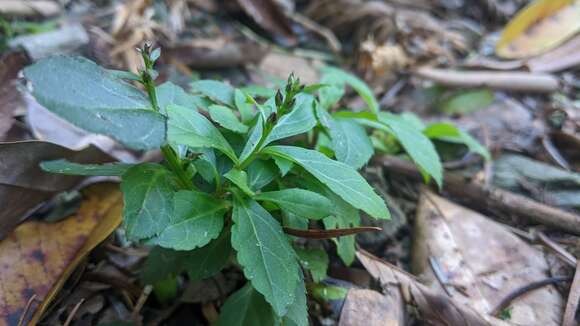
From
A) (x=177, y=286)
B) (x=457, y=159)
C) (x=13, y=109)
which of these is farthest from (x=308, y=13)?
(x=177, y=286)

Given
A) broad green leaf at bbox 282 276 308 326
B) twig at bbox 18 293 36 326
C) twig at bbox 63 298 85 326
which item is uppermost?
broad green leaf at bbox 282 276 308 326

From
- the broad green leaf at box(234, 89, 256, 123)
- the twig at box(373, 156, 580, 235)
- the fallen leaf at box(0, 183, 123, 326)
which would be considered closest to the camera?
the fallen leaf at box(0, 183, 123, 326)

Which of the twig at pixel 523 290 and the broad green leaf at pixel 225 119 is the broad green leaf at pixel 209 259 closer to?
the broad green leaf at pixel 225 119

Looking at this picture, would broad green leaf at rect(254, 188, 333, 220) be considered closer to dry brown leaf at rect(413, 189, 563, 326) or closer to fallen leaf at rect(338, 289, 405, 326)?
fallen leaf at rect(338, 289, 405, 326)

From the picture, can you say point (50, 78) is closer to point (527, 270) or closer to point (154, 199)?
point (154, 199)

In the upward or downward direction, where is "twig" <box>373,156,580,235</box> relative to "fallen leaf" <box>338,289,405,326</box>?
upward

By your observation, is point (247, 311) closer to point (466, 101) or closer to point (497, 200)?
point (497, 200)

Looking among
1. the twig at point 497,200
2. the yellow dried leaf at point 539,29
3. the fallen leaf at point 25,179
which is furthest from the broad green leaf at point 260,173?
the yellow dried leaf at point 539,29

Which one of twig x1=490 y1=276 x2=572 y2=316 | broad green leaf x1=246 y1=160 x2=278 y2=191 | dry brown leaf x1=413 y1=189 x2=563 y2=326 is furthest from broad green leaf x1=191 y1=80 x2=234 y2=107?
twig x1=490 y1=276 x2=572 y2=316
